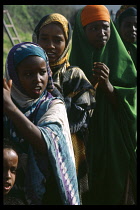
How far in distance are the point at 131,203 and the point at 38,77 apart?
210 cm

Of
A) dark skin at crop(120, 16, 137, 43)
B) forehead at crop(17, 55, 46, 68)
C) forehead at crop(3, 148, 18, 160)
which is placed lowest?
forehead at crop(3, 148, 18, 160)

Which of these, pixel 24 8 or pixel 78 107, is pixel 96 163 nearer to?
pixel 78 107

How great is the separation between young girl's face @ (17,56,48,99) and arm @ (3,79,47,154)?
0.25 meters

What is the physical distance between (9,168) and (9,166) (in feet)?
0.05

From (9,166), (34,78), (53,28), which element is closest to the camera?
Result: (9,166)

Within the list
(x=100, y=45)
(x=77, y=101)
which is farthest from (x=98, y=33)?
(x=77, y=101)

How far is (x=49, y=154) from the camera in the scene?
271 cm

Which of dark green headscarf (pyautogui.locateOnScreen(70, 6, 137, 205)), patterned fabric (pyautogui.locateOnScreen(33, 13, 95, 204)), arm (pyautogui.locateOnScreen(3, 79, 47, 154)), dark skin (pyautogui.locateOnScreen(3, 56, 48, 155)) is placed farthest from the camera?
dark green headscarf (pyautogui.locateOnScreen(70, 6, 137, 205))

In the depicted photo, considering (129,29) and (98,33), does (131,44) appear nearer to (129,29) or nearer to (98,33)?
(129,29)

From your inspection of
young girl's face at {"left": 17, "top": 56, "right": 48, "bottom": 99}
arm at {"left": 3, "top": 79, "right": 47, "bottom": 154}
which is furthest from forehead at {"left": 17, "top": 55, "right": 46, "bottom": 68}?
arm at {"left": 3, "top": 79, "right": 47, "bottom": 154}

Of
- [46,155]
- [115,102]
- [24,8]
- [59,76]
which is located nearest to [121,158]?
[115,102]

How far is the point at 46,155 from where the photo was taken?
2740 millimetres

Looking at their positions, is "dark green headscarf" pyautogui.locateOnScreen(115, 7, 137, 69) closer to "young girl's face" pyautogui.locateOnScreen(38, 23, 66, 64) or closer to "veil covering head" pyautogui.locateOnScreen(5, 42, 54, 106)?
"young girl's face" pyautogui.locateOnScreen(38, 23, 66, 64)

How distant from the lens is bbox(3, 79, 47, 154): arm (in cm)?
251
